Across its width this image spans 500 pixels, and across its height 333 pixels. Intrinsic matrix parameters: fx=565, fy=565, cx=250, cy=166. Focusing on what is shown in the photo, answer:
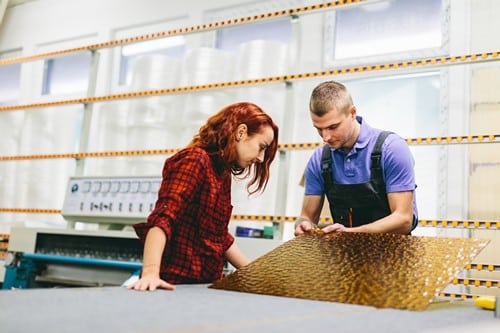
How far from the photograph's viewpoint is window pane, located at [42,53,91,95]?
17.4 feet

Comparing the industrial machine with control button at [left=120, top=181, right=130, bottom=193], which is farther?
control button at [left=120, top=181, right=130, bottom=193]

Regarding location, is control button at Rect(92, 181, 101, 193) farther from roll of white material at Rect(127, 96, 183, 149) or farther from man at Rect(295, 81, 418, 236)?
man at Rect(295, 81, 418, 236)

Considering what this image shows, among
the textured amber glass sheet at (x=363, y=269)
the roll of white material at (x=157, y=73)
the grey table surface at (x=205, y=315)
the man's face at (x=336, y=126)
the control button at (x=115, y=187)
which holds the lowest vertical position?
the grey table surface at (x=205, y=315)

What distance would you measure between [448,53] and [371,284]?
2552 millimetres

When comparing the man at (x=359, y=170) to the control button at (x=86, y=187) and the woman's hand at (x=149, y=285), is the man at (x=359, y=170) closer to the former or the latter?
the woman's hand at (x=149, y=285)

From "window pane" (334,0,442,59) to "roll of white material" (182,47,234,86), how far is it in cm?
80

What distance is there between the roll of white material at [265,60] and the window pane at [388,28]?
66 centimetres

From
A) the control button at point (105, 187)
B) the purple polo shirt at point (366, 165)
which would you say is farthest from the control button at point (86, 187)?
the purple polo shirt at point (366, 165)

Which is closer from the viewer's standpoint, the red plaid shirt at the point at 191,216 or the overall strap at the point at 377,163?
the red plaid shirt at the point at 191,216

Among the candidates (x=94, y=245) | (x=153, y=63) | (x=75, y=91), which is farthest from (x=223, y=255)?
(x=75, y=91)

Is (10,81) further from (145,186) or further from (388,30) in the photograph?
(388,30)

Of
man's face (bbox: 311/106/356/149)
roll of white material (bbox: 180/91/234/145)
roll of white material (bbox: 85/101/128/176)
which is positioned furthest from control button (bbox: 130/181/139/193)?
man's face (bbox: 311/106/356/149)

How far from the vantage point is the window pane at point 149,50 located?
15.5 feet

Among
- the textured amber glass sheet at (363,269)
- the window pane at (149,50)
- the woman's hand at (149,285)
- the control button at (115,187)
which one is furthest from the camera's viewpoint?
the window pane at (149,50)
